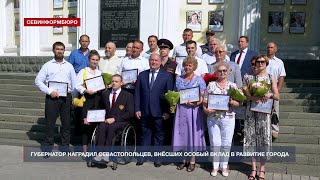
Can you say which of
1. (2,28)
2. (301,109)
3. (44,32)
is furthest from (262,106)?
(2,28)

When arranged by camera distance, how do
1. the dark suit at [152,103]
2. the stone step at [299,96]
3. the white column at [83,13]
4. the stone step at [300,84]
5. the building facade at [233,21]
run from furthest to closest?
the white column at [83,13]
the building facade at [233,21]
the stone step at [300,84]
the stone step at [299,96]
the dark suit at [152,103]

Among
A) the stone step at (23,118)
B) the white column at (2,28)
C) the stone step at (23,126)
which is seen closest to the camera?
the stone step at (23,126)

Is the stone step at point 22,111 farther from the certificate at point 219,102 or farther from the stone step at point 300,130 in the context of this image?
the stone step at point 300,130

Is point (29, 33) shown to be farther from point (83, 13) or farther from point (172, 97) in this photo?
point (172, 97)

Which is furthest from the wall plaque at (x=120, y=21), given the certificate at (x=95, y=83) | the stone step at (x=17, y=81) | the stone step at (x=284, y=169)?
the stone step at (x=284, y=169)

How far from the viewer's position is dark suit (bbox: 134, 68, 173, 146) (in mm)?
6465

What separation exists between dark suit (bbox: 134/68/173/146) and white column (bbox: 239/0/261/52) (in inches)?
238

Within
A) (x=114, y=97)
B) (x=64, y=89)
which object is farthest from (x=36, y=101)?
(x=114, y=97)

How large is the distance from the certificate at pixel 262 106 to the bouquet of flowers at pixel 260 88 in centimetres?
17

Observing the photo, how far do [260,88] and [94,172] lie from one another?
9.55 feet

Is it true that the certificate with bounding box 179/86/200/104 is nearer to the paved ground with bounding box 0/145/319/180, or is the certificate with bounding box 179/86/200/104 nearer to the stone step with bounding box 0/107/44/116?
the paved ground with bounding box 0/145/319/180

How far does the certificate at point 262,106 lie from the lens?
5785 mm

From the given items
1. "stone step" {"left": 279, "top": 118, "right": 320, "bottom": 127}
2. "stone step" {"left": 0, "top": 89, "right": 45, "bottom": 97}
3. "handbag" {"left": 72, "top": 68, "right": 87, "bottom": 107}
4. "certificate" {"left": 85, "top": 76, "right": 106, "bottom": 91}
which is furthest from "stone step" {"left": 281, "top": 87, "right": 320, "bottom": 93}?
"stone step" {"left": 0, "top": 89, "right": 45, "bottom": 97}

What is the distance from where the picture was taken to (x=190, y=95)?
6117 mm
